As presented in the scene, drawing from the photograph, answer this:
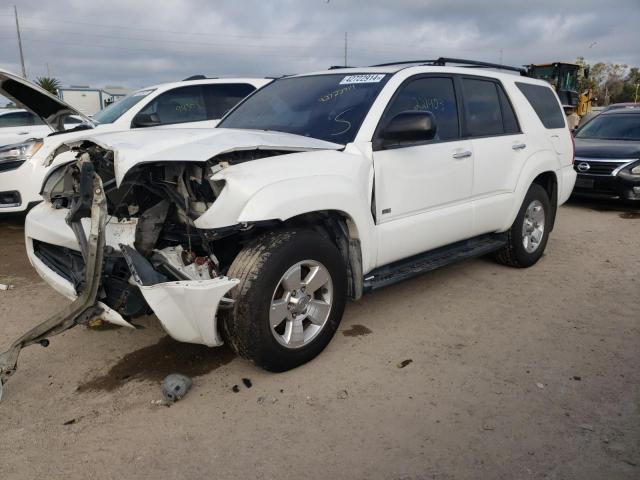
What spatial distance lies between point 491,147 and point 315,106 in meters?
1.57

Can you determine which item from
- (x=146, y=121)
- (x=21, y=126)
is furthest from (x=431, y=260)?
(x=21, y=126)

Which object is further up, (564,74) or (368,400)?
(564,74)

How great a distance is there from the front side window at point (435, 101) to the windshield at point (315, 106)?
0.20 m

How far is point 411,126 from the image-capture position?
347cm

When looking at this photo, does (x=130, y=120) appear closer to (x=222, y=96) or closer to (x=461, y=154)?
(x=222, y=96)

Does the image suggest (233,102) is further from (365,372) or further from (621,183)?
(621,183)

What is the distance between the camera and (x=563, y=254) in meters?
5.95

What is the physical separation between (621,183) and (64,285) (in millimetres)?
7913

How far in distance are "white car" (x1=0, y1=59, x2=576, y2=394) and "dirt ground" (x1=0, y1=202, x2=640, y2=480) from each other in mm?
327

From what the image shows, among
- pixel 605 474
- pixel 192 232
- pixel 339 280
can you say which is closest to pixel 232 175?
pixel 192 232

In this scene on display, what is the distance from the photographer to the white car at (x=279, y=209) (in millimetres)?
2863

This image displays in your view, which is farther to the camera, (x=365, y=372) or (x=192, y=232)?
(x=365, y=372)

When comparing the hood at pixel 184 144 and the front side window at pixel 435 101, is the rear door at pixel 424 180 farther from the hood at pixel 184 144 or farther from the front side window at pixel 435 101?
the hood at pixel 184 144

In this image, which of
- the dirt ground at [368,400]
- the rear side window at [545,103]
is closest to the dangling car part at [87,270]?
the dirt ground at [368,400]
